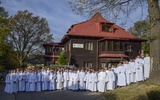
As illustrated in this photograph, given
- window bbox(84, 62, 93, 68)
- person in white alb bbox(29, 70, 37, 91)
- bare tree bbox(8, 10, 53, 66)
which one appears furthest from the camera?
bare tree bbox(8, 10, 53, 66)

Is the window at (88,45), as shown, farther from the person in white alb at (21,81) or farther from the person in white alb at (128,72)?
the person in white alb at (128,72)

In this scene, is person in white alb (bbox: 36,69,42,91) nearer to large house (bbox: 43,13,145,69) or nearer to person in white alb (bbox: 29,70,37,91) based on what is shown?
person in white alb (bbox: 29,70,37,91)

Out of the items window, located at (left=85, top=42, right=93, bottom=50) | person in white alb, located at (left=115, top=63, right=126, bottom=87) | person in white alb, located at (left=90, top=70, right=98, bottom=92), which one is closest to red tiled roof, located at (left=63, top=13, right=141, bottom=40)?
window, located at (left=85, top=42, right=93, bottom=50)

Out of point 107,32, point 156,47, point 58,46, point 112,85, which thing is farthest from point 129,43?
point 156,47

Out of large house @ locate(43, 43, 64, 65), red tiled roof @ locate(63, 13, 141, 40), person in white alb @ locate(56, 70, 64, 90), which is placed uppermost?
red tiled roof @ locate(63, 13, 141, 40)

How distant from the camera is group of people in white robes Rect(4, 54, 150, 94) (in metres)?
21.0

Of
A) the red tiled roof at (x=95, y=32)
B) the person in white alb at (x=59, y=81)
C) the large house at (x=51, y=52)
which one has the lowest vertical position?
the person in white alb at (x=59, y=81)

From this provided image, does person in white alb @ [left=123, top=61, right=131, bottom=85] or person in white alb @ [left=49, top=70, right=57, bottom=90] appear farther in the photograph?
person in white alb @ [left=49, top=70, right=57, bottom=90]

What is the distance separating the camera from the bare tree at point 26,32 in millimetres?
53156

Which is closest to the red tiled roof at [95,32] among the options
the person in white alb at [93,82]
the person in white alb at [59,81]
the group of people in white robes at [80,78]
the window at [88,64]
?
the window at [88,64]

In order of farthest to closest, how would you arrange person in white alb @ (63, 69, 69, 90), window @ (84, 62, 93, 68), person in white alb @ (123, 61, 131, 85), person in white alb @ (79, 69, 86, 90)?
window @ (84, 62, 93, 68)
person in white alb @ (63, 69, 69, 90)
person in white alb @ (79, 69, 86, 90)
person in white alb @ (123, 61, 131, 85)

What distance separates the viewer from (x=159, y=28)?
55.3 ft

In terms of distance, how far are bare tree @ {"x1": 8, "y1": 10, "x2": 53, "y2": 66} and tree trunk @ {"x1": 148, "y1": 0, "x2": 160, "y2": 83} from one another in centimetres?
3934

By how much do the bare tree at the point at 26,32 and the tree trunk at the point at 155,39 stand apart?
39.3m
